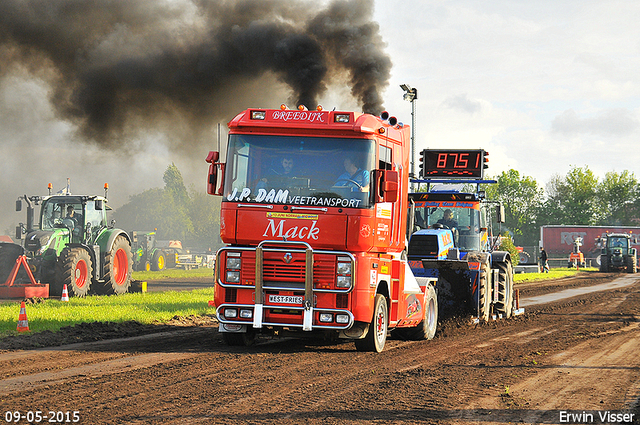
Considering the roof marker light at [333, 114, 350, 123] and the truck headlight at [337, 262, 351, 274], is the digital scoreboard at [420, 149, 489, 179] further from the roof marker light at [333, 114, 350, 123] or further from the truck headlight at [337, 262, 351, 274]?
the truck headlight at [337, 262, 351, 274]

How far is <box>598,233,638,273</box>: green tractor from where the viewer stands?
162 ft

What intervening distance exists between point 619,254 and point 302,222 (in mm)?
46104

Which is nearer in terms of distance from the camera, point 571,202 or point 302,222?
point 302,222

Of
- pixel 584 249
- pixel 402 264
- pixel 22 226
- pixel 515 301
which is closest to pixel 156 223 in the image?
pixel 584 249

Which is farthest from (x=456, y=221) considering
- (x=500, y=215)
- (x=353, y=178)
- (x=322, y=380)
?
(x=322, y=380)

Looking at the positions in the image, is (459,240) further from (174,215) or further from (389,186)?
(174,215)

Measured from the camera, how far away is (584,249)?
6488cm

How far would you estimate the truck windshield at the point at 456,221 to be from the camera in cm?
1541

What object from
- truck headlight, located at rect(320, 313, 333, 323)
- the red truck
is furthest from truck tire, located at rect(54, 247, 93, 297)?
truck headlight, located at rect(320, 313, 333, 323)

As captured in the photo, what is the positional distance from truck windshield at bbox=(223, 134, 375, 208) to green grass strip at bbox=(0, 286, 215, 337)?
16.3 feet

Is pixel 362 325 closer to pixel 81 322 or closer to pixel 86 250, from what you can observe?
pixel 81 322

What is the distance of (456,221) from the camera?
15547mm

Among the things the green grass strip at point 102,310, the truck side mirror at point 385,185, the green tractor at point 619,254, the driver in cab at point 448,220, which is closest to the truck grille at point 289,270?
the truck side mirror at point 385,185

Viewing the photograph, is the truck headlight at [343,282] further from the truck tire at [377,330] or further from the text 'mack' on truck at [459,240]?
the text 'mack' on truck at [459,240]
